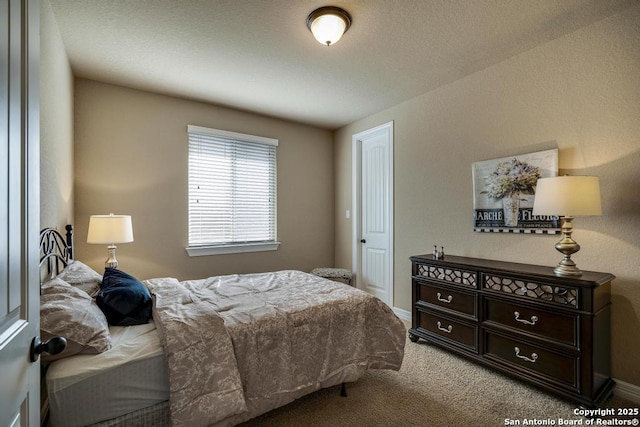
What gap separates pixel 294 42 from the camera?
2.43m

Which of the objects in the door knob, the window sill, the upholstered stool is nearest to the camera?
the door knob

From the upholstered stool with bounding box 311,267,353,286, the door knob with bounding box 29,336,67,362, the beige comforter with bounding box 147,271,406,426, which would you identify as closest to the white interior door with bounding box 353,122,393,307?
the upholstered stool with bounding box 311,267,353,286

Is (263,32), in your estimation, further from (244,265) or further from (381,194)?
(244,265)

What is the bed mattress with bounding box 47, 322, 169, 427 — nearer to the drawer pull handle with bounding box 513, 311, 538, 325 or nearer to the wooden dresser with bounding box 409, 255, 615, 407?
the wooden dresser with bounding box 409, 255, 615, 407

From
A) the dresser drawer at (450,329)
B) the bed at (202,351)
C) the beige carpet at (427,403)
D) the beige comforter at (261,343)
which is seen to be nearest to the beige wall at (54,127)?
the bed at (202,351)

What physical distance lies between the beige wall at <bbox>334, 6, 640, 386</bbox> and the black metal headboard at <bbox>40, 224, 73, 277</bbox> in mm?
3369

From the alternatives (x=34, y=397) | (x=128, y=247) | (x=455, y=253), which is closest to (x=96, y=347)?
(x=34, y=397)

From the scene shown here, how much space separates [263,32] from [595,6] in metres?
2.37

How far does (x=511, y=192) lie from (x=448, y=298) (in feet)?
3.67

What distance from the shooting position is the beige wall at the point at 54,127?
6.23 feet

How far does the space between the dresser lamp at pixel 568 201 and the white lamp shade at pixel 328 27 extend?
1.85 meters

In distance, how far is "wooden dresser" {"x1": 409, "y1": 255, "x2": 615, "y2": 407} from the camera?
1.94 metres

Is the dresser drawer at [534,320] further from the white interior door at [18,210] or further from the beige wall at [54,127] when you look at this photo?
the beige wall at [54,127]

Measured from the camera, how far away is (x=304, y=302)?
2121mm
